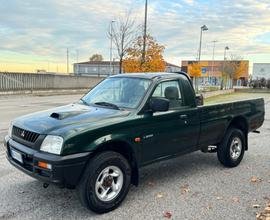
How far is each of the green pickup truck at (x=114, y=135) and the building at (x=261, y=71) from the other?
242 feet

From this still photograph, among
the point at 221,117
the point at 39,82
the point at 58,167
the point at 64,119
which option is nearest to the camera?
the point at 58,167

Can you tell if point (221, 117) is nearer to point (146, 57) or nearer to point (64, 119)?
point (64, 119)

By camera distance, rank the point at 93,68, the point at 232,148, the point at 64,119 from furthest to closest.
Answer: the point at 93,68
the point at 232,148
the point at 64,119

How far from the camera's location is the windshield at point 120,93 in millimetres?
4516

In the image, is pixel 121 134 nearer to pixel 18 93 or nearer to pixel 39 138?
pixel 39 138

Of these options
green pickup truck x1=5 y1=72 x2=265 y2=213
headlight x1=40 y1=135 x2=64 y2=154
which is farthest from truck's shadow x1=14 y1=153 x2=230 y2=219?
headlight x1=40 y1=135 x2=64 y2=154

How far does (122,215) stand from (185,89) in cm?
239

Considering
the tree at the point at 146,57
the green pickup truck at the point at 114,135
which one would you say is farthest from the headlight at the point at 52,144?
the tree at the point at 146,57

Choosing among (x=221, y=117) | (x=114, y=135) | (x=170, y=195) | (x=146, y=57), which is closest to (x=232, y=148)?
(x=221, y=117)

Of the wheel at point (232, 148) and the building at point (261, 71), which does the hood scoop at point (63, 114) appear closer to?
the wheel at point (232, 148)

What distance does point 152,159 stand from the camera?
14.7 feet

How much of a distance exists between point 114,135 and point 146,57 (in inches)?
653

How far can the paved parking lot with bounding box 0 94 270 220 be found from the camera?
386 centimetres

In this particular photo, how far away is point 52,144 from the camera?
3510mm
